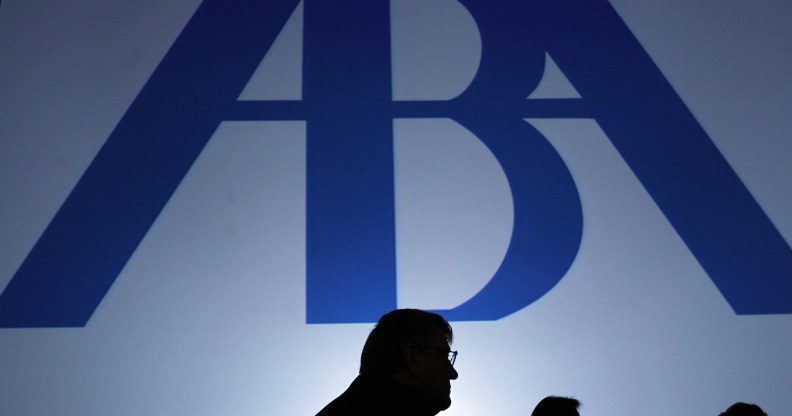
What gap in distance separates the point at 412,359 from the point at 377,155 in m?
1.80

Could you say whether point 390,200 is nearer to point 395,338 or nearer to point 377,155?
point 377,155

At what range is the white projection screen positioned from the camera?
3.39 m

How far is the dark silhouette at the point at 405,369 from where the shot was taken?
1781 mm

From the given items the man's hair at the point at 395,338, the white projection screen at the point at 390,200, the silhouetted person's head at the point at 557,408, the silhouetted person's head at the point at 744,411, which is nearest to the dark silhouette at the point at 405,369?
the man's hair at the point at 395,338

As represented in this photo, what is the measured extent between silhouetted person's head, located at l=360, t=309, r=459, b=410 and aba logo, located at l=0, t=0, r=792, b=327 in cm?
150

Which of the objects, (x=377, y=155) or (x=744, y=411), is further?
(x=377, y=155)

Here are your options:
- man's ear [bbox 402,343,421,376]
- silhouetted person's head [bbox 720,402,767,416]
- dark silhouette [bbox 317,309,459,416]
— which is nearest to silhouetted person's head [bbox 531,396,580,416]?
silhouetted person's head [bbox 720,402,767,416]

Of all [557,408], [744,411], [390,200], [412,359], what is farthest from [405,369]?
[390,200]

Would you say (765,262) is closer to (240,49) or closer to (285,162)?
(285,162)

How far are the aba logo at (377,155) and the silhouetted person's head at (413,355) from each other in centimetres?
150

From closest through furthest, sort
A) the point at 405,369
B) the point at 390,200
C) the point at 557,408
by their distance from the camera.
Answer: the point at 405,369
the point at 557,408
the point at 390,200

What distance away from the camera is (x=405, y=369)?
1879mm

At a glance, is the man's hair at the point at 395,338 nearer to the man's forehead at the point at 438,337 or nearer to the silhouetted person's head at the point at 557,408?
the man's forehead at the point at 438,337

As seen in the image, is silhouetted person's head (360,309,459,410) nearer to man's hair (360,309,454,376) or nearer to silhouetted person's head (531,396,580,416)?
man's hair (360,309,454,376)
